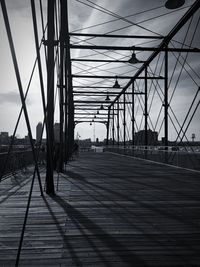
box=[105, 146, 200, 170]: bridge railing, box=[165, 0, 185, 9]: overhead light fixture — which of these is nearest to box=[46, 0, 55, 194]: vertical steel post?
box=[165, 0, 185, 9]: overhead light fixture

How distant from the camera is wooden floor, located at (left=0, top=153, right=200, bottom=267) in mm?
3244

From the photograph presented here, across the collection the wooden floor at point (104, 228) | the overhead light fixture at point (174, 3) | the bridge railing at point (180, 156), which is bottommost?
the wooden floor at point (104, 228)

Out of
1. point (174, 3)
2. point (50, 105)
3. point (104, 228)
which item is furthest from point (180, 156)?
point (104, 228)

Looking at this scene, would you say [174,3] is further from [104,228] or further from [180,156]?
[104,228]

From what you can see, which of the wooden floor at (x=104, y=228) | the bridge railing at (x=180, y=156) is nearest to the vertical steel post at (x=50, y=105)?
the wooden floor at (x=104, y=228)

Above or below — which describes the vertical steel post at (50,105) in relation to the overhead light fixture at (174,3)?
below

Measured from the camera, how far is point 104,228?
4312mm

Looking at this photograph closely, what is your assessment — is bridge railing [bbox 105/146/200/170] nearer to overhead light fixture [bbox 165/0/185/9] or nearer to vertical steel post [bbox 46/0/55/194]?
overhead light fixture [bbox 165/0/185/9]

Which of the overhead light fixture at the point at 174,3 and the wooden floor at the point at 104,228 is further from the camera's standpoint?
the overhead light fixture at the point at 174,3

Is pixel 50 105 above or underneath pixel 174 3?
underneath

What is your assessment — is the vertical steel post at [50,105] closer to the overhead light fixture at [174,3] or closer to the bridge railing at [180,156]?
the overhead light fixture at [174,3]

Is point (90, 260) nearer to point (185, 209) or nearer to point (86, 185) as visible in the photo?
point (185, 209)

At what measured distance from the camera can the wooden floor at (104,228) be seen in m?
3.24

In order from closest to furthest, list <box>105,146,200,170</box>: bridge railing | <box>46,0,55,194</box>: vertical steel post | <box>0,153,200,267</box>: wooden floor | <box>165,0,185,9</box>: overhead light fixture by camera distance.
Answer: <box>0,153,200,267</box>: wooden floor < <box>46,0,55,194</box>: vertical steel post < <box>165,0,185,9</box>: overhead light fixture < <box>105,146,200,170</box>: bridge railing
